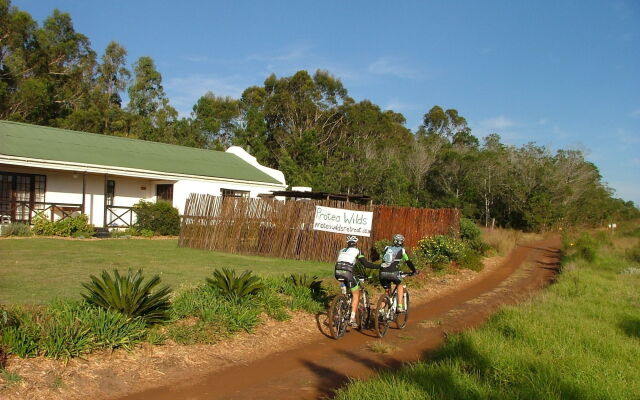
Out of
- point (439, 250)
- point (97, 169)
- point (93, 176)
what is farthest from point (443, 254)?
point (93, 176)

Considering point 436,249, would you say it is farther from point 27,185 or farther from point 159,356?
point 27,185

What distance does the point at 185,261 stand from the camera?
46.2ft

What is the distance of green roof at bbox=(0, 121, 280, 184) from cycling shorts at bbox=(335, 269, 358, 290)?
16.2 meters

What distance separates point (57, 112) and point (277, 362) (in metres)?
37.4

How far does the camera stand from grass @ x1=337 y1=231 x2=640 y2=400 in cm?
494

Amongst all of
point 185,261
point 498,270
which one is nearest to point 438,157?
point 498,270

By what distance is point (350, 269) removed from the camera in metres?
7.81

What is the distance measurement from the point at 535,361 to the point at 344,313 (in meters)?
2.85

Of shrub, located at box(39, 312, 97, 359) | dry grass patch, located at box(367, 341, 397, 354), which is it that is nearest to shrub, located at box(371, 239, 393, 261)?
dry grass patch, located at box(367, 341, 397, 354)

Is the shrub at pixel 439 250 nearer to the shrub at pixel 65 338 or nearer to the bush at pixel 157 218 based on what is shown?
the shrub at pixel 65 338

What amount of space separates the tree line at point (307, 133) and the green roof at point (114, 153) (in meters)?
6.28

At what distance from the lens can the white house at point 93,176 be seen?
20312 mm

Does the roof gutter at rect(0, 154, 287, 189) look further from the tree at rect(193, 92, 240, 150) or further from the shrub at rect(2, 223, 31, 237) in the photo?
the tree at rect(193, 92, 240, 150)

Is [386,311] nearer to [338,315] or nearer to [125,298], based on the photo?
[338,315]
